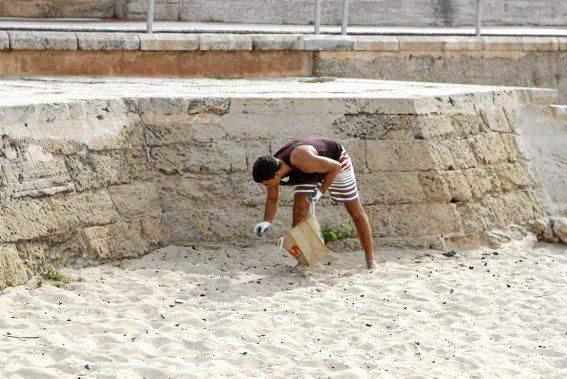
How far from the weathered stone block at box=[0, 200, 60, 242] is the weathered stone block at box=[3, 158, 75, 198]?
68mm

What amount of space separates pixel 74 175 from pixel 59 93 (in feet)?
3.54

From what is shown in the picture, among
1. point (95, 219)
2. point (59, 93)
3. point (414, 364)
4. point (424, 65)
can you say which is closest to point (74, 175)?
point (95, 219)

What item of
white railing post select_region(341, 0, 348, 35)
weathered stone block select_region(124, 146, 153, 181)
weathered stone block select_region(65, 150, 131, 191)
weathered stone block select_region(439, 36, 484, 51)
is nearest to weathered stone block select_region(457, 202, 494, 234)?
weathered stone block select_region(124, 146, 153, 181)

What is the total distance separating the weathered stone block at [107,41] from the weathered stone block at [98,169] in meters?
2.52

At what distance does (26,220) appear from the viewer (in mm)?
7590

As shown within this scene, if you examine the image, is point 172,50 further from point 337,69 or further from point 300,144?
point 300,144

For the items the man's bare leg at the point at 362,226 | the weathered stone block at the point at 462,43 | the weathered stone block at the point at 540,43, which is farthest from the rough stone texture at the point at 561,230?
the weathered stone block at the point at 540,43

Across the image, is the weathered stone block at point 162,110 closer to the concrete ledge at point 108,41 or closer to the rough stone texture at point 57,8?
the concrete ledge at point 108,41

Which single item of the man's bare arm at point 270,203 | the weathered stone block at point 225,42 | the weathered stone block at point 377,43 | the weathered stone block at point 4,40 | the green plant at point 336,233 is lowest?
the green plant at point 336,233

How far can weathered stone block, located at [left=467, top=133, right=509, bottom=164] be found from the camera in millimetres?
9781

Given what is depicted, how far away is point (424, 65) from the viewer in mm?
13117

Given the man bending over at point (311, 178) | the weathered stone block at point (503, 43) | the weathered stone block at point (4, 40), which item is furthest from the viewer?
the weathered stone block at point (503, 43)

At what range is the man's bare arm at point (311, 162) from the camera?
26.1 ft

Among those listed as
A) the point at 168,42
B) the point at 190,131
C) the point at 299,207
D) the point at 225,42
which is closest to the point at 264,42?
the point at 225,42
